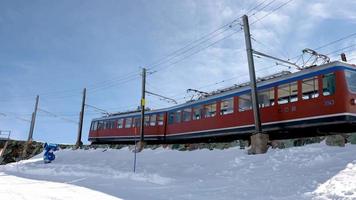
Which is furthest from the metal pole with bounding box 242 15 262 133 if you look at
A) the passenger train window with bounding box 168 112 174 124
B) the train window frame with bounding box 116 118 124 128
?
the train window frame with bounding box 116 118 124 128

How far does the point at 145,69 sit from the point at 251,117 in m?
12.7

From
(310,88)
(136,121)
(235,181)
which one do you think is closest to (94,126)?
(136,121)

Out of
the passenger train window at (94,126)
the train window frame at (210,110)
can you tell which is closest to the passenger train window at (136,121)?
the passenger train window at (94,126)

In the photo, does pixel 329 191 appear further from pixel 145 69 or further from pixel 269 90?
pixel 145 69

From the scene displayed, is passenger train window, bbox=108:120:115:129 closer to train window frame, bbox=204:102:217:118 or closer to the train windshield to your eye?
train window frame, bbox=204:102:217:118

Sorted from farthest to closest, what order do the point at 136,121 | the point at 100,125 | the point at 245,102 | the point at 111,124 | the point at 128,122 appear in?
the point at 100,125, the point at 111,124, the point at 128,122, the point at 136,121, the point at 245,102

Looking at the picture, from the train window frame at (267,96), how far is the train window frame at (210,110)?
9.66 ft

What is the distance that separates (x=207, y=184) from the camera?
9484 mm

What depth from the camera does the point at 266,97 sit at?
15.0m

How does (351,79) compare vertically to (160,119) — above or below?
below

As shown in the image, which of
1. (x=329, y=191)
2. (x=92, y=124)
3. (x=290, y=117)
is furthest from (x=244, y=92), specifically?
(x=92, y=124)

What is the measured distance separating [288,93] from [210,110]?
5.10m

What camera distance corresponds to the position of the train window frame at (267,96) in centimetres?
1464

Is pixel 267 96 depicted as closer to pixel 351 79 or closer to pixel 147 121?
pixel 351 79
